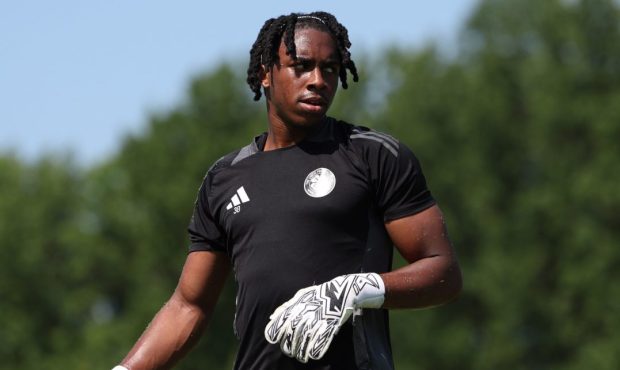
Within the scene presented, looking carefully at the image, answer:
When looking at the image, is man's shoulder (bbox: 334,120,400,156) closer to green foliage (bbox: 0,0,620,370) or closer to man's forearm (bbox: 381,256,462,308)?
man's forearm (bbox: 381,256,462,308)

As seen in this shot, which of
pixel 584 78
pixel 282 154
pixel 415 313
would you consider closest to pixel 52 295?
pixel 415 313

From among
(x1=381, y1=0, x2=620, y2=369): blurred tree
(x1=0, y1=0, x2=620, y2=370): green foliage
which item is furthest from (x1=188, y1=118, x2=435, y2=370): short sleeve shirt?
(x1=381, y1=0, x2=620, y2=369): blurred tree

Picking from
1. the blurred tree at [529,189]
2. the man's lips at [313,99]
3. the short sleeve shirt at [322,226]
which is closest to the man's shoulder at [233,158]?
the short sleeve shirt at [322,226]

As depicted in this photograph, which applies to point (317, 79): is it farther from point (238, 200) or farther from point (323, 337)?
point (323, 337)

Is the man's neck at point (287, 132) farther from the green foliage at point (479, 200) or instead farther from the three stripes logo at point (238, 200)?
the green foliage at point (479, 200)

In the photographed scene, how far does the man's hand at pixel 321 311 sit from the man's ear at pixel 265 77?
1.17 meters

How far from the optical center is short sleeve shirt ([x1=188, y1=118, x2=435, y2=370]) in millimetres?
7094

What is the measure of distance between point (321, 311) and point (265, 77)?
1.39 metres

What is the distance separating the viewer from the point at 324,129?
24.3 feet

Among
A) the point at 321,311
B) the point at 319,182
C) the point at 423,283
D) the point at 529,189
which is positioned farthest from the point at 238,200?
the point at 529,189

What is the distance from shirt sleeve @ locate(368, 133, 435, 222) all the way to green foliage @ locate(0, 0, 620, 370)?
3816 centimetres

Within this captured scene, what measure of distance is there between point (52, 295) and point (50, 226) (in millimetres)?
2694

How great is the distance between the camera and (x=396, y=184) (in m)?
7.14

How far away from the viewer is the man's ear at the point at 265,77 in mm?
7527
